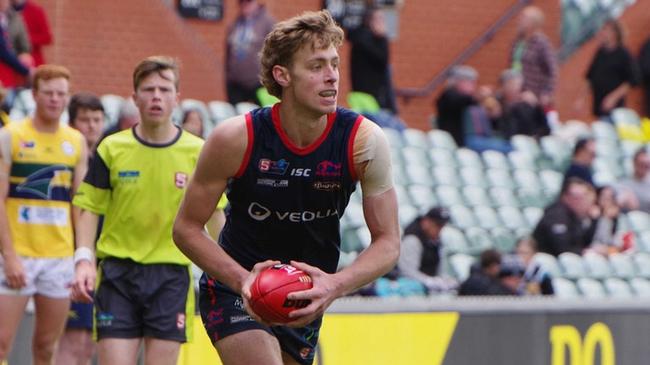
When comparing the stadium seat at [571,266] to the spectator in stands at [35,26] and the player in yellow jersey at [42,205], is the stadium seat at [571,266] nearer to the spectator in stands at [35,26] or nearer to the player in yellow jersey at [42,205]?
the spectator in stands at [35,26]

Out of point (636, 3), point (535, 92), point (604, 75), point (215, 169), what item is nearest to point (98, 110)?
point (215, 169)

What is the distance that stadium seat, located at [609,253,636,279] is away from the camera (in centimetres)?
1591

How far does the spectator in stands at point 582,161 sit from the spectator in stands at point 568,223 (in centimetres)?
68

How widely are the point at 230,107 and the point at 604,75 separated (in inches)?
261

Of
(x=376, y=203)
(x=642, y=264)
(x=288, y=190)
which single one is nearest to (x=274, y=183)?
(x=288, y=190)

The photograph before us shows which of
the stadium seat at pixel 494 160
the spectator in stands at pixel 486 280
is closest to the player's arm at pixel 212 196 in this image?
the spectator in stands at pixel 486 280

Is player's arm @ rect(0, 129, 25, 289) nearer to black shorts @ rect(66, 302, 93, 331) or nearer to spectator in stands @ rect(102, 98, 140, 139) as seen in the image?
black shorts @ rect(66, 302, 93, 331)

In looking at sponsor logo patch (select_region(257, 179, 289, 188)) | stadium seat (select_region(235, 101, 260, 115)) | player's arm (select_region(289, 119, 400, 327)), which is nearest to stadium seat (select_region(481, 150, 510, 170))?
stadium seat (select_region(235, 101, 260, 115))

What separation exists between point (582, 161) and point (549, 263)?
2.55 metres

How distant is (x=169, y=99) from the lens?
345 inches

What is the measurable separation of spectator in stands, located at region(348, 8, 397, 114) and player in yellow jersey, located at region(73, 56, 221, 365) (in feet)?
27.6

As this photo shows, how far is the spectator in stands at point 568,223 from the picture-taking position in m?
15.6

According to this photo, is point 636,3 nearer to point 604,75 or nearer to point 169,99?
point 604,75

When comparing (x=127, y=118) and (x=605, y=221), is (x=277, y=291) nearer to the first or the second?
(x=127, y=118)
